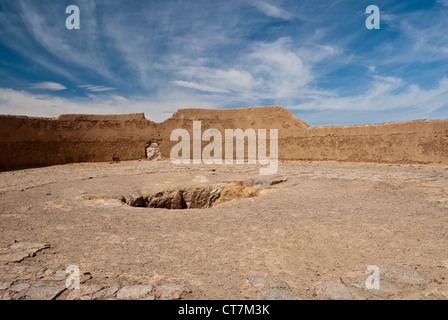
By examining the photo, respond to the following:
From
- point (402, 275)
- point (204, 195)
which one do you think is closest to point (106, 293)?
point (402, 275)

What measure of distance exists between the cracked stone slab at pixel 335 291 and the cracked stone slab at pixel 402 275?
43cm

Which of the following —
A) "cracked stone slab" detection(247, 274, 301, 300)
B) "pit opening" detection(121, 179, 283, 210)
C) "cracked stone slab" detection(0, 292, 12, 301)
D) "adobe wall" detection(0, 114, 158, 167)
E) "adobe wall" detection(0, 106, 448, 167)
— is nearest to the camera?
"cracked stone slab" detection(0, 292, 12, 301)

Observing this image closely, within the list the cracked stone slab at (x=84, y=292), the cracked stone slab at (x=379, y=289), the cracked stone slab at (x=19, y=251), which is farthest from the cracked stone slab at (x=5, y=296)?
the cracked stone slab at (x=379, y=289)

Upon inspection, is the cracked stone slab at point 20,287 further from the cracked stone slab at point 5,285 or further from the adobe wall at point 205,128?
the adobe wall at point 205,128

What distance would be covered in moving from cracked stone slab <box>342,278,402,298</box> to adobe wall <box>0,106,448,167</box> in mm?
10431

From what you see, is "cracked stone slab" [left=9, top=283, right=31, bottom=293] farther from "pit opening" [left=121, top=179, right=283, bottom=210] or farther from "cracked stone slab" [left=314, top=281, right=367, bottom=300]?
"pit opening" [left=121, top=179, right=283, bottom=210]

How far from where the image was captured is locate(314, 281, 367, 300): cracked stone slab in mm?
2213

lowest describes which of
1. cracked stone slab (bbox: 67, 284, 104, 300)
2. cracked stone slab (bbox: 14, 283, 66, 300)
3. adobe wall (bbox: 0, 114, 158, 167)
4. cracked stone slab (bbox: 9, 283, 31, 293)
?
cracked stone slab (bbox: 67, 284, 104, 300)

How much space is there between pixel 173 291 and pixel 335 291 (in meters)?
1.34

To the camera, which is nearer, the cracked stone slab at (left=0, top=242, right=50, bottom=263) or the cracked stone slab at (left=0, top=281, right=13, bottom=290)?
the cracked stone slab at (left=0, top=281, right=13, bottom=290)

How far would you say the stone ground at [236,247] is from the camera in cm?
237

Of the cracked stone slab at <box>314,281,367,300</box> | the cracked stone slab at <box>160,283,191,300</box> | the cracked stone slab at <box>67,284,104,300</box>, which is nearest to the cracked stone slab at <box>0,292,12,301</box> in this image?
the cracked stone slab at <box>67,284,104,300</box>

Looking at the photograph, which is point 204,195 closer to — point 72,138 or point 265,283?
point 265,283
